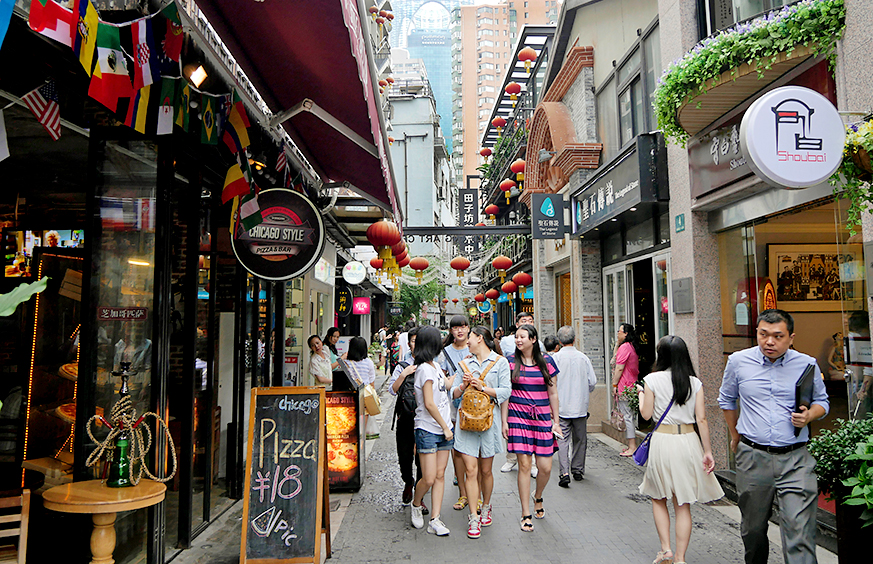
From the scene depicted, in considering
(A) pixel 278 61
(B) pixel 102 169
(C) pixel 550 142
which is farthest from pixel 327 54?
(C) pixel 550 142

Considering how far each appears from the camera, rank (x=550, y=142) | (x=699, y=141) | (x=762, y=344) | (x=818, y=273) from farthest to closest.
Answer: (x=550, y=142) < (x=699, y=141) < (x=818, y=273) < (x=762, y=344)

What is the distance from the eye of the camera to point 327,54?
4.09 meters

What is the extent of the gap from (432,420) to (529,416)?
3.43 feet

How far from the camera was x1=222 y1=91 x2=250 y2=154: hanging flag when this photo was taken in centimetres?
487

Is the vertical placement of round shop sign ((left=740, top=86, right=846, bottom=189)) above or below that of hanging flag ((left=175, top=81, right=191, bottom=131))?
below

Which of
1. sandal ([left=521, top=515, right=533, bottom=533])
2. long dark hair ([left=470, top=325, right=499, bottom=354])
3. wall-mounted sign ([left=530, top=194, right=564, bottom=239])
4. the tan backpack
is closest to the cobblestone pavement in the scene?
sandal ([left=521, top=515, right=533, bottom=533])

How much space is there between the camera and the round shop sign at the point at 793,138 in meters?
4.08

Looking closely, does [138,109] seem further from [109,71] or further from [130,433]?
[130,433]

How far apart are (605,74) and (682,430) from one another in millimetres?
8839

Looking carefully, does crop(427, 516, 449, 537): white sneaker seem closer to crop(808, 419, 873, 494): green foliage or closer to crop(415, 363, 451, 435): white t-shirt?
crop(415, 363, 451, 435): white t-shirt

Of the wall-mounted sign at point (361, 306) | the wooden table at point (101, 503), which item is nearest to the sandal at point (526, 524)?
the wooden table at point (101, 503)

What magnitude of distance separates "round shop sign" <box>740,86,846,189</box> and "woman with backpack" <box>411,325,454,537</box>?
3.09 meters

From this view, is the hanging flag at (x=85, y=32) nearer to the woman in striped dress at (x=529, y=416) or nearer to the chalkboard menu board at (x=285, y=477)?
the chalkboard menu board at (x=285, y=477)

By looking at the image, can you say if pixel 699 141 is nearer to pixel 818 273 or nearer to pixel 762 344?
pixel 818 273
